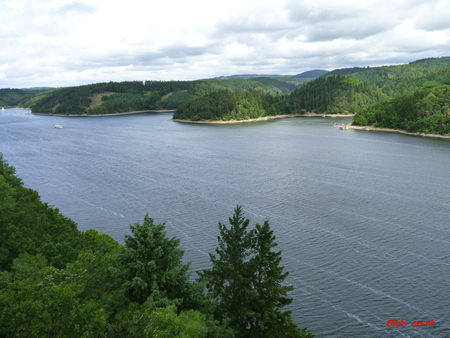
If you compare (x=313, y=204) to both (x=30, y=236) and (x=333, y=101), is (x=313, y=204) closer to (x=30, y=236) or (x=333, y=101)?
(x=30, y=236)

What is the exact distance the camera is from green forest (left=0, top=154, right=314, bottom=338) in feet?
39.9

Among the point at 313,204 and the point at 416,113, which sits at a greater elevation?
the point at 416,113

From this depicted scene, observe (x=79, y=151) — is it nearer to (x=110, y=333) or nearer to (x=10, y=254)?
(x=10, y=254)

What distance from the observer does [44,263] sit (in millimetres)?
18766

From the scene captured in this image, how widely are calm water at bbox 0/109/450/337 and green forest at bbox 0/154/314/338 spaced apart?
26.0ft

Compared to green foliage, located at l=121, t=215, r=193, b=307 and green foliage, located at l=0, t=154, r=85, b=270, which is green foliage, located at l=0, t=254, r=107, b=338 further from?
green foliage, located at l=0, t=154, r=85, b=270

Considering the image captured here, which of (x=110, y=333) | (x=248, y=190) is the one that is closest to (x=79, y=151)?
(x=248, y=190)

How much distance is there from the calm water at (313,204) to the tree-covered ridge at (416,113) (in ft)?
54.8

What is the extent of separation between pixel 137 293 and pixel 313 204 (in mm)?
33381

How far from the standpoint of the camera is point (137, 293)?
1491cm

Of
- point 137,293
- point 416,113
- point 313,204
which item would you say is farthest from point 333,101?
point 137,293

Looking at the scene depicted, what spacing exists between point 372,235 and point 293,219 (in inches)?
328

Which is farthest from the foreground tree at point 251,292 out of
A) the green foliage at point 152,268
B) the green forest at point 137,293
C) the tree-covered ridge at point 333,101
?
the tree-covered ridge at point 333,101

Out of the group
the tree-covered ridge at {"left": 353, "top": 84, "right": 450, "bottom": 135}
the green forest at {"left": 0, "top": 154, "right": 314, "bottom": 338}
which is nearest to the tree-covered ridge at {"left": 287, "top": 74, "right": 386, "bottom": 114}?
the tree-covered ridge at {"left": 353, "top": 84, "right": 450, "bottom": 135}
